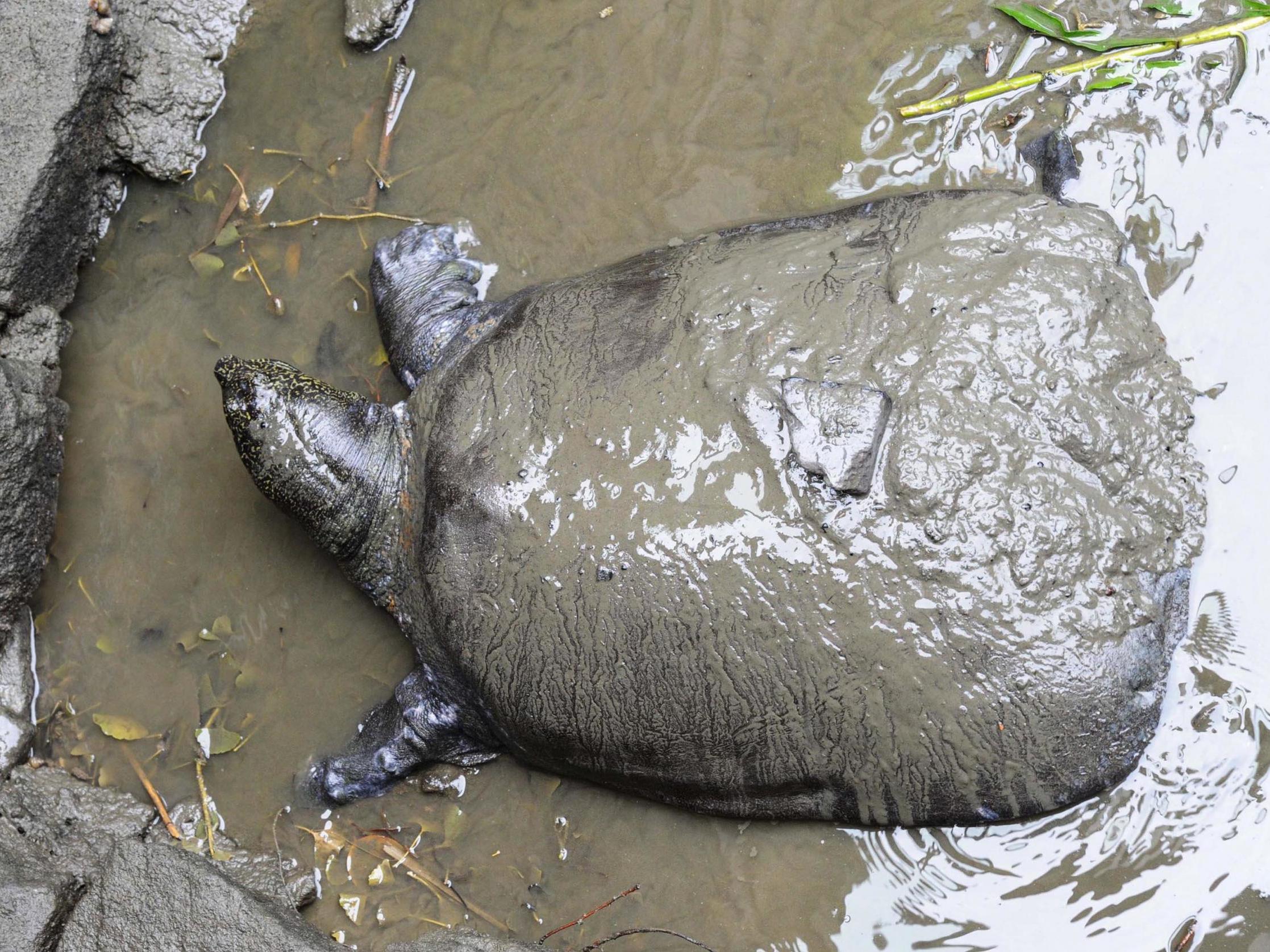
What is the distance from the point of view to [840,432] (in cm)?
299

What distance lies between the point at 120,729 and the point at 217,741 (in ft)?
1.37

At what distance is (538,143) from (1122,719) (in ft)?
10.3

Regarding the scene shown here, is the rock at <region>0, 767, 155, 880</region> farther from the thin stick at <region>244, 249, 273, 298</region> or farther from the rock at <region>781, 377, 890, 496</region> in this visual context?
the rock at <region>781, 377, 890, 496</region>

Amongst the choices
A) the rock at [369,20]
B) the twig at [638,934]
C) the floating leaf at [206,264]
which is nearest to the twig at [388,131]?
the rock at [369,20]

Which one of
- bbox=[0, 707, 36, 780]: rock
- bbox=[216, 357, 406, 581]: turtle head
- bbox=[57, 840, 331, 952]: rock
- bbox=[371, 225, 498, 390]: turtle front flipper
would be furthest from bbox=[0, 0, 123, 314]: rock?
bbox=[57, 840, 331, 952]: rock

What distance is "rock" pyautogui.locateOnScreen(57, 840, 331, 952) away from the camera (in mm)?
3209

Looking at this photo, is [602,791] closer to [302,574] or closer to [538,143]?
[302,574]

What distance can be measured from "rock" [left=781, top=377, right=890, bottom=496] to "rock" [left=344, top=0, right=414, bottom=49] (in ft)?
8.80

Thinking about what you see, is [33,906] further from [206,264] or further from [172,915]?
[206,264]

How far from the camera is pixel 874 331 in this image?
10.4 feet

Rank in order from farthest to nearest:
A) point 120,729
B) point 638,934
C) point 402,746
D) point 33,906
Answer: point 120,729, point 402,746, point 638,934, point 33,906

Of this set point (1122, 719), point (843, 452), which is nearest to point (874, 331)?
point (843, 452)

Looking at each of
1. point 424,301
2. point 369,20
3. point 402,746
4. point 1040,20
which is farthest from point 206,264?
point 1040,20

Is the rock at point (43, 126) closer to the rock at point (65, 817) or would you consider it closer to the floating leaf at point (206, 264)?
the floating leaf at point (206, 264)
